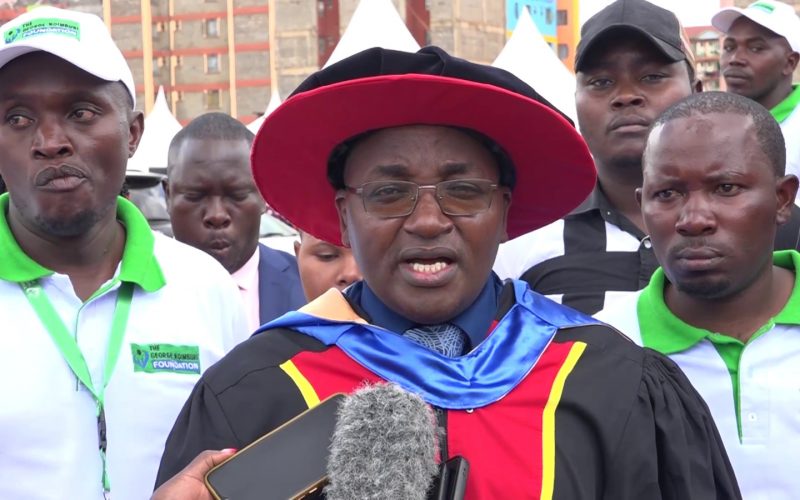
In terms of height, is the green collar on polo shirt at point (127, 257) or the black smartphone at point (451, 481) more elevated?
the green collar on polo shirt at point (127, 257)

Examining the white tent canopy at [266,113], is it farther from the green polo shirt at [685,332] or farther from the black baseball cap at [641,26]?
the green polo shirt at [685,332]

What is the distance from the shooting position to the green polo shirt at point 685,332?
3.22 m

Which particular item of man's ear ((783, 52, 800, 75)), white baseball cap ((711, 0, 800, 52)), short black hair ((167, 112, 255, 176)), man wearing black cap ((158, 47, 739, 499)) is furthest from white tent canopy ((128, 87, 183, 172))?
man wearing black cap ((158, 47, 739, 499))

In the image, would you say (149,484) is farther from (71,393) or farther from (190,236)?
(190,236)

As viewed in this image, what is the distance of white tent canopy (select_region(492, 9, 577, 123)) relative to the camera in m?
12.6

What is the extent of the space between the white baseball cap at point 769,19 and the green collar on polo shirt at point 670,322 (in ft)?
13.0

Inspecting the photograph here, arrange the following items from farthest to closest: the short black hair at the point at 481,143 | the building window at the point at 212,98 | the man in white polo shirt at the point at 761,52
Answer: the building window at the point at 212,98, the man in white polo shirt at the point at 761,52, the short black hair at the point at 481,143

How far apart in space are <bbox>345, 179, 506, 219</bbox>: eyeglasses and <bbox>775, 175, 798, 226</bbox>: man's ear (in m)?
1.06

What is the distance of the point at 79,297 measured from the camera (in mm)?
3432

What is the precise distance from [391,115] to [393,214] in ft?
0.72

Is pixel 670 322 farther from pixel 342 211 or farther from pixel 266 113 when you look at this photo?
pixel 266 113

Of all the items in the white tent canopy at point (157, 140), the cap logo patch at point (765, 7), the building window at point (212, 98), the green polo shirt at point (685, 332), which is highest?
the cap logo patch at point (765, 7)

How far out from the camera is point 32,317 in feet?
10.8

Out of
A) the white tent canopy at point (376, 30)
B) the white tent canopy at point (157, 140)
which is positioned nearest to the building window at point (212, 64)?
the white tent canopy at point (157, 140)
